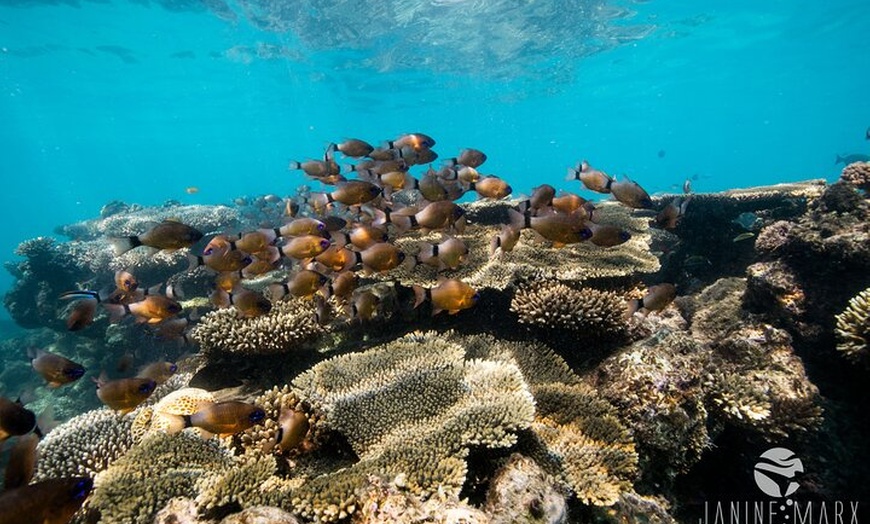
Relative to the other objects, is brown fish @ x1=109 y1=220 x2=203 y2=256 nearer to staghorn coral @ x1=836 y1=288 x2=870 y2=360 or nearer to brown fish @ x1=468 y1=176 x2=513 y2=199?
brown fish @ x1=468 y1=176 x2=513 y2=199

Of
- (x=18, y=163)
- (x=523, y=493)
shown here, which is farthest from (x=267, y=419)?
(x=18, y=163)

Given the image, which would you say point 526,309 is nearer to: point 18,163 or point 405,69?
point 405,69

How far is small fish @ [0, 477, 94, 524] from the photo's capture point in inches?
84.7

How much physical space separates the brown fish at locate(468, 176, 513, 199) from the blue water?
15.3 metres

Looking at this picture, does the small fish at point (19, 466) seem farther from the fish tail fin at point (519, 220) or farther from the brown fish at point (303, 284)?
the fish tail fin at point (519, 220)

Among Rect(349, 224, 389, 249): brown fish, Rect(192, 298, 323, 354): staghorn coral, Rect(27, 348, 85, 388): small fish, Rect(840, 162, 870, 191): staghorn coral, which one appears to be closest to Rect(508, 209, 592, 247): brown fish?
Rect(349, 224, 389, 249): brown fish

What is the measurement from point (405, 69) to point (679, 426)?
3634 cm

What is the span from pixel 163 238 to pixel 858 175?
9752mm

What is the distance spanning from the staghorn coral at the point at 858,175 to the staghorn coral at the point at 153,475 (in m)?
9.16

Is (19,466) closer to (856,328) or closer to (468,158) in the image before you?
(468,158)

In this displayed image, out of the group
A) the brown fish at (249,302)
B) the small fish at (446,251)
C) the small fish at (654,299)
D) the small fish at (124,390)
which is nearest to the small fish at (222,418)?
the small fish at (124,390)

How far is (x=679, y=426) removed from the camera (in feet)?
13.1

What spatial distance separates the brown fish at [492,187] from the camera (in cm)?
611

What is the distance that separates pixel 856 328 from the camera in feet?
16.1
